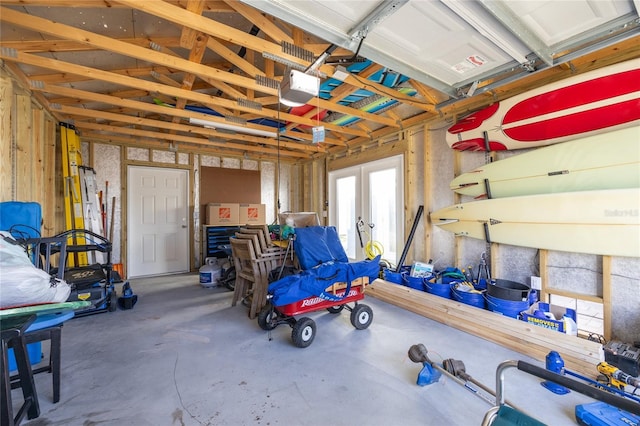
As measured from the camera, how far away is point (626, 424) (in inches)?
57.7

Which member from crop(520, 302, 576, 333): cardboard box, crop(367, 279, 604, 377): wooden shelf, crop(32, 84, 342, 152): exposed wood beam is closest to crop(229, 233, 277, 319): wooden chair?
crop(367, 279, 604, 377): wooden shelf

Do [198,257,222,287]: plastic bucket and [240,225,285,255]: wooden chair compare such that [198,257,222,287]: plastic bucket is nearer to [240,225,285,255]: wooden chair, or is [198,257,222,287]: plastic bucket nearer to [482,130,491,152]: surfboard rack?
[240,225,285,255]: wooden chair

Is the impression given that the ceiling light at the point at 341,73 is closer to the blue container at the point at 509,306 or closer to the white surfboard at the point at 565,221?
the white surfboard at the point at 565,221

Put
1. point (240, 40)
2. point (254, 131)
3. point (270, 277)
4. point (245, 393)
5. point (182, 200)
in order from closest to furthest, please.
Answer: point (245, 393), point (240, 40), point (270, 277), point (254, 131), point (182, 200)

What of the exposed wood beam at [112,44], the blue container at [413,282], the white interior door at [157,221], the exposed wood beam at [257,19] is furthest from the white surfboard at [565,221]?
the white interior door at [157,221]

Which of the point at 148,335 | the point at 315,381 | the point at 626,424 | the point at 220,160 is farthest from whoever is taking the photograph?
the point at 220,160

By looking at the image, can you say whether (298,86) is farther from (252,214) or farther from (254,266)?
(252,214)

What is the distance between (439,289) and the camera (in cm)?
329

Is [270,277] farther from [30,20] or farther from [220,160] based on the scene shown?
[220,160]

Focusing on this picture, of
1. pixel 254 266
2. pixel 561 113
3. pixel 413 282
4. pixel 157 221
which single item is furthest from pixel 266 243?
pixel 157 221

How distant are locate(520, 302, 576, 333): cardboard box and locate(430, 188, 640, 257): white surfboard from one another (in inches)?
24.5

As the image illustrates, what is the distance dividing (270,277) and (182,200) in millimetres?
3731

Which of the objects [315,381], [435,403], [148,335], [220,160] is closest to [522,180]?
[435,403]

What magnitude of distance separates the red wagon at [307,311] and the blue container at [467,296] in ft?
3.43
